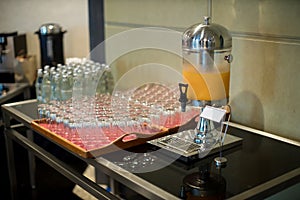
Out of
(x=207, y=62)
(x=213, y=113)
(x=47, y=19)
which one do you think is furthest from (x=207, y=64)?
(x=47, y=19)

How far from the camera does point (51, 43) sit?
2.56 m

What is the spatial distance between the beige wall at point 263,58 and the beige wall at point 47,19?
1.46 metres

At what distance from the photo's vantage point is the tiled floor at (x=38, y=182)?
91.5 inches

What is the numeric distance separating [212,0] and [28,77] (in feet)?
5.21

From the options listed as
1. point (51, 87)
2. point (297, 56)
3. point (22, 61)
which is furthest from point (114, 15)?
point (297, 56)

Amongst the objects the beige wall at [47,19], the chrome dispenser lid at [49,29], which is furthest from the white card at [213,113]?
the beige wall at [47,19]

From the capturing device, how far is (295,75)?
4.26ft

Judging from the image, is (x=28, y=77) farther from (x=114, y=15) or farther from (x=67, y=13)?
(x=114, y=15)

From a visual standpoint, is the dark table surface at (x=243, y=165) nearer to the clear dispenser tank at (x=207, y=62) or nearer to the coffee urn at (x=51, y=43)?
the clear dispenser tank at (x=207, y=62)

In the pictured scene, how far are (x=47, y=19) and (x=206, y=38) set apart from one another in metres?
2.07

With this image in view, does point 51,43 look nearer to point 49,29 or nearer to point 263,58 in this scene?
point 49,29

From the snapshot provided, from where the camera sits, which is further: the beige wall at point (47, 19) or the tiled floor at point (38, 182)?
the beige wall at point (47, 19)

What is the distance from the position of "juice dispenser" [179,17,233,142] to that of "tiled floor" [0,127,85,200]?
1.34 meters

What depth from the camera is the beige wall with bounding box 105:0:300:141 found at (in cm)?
130
